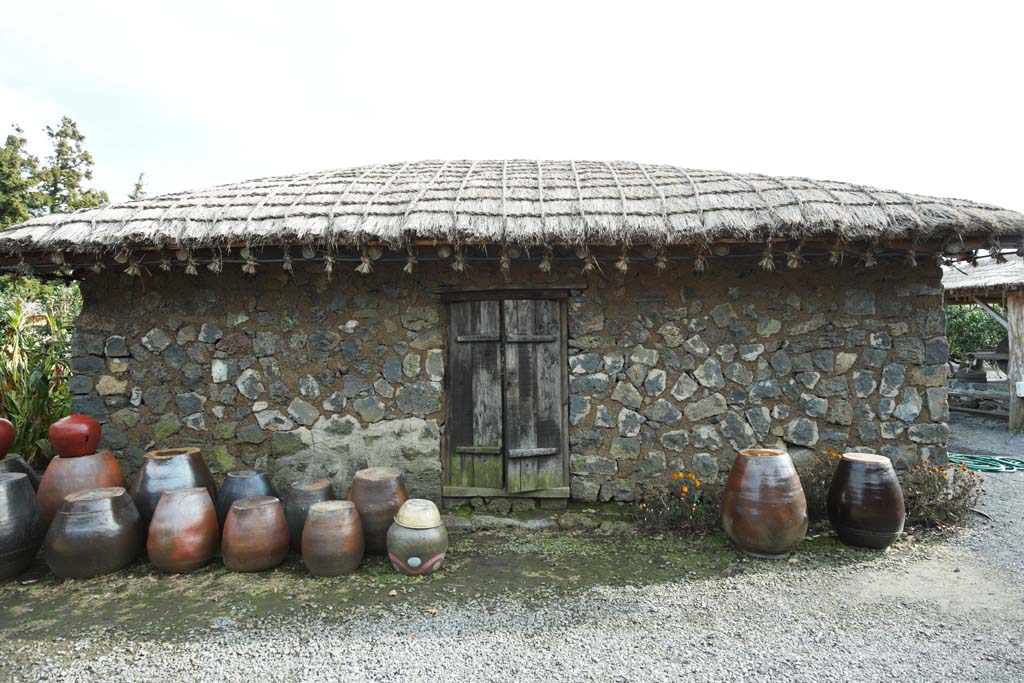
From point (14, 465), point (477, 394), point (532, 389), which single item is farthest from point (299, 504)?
point (14, 465)

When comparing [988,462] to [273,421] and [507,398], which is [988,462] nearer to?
[507,398]

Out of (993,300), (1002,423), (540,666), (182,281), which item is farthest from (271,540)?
(993,300)

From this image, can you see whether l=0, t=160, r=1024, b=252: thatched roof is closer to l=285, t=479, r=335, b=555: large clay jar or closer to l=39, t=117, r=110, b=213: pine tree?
l=285, t=479, r=335, b=555: large clay jar

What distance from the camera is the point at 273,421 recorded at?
4371 mm

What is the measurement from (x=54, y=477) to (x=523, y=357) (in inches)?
133

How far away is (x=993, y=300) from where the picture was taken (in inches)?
373

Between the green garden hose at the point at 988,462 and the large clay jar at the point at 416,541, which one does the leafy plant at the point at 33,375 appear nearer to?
the large clay jar at the point at 416,541

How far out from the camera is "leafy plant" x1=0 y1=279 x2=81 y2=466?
5305 mm

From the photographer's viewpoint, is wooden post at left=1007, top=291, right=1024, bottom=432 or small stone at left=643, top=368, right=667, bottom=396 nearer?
small stone at left=643, top=368, right=667, bottom=396

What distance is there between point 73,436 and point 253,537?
1.59 metres

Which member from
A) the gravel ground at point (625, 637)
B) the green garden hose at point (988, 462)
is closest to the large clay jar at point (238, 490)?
the gravel ground at point (625, 637)

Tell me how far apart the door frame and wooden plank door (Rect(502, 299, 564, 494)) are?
34 millimetres

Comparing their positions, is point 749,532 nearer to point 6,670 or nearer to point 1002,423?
point 6,670

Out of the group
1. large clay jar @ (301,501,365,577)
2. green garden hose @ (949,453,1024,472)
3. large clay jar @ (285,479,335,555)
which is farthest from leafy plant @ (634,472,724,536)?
green garden hose @ (949,453,1024,472)
